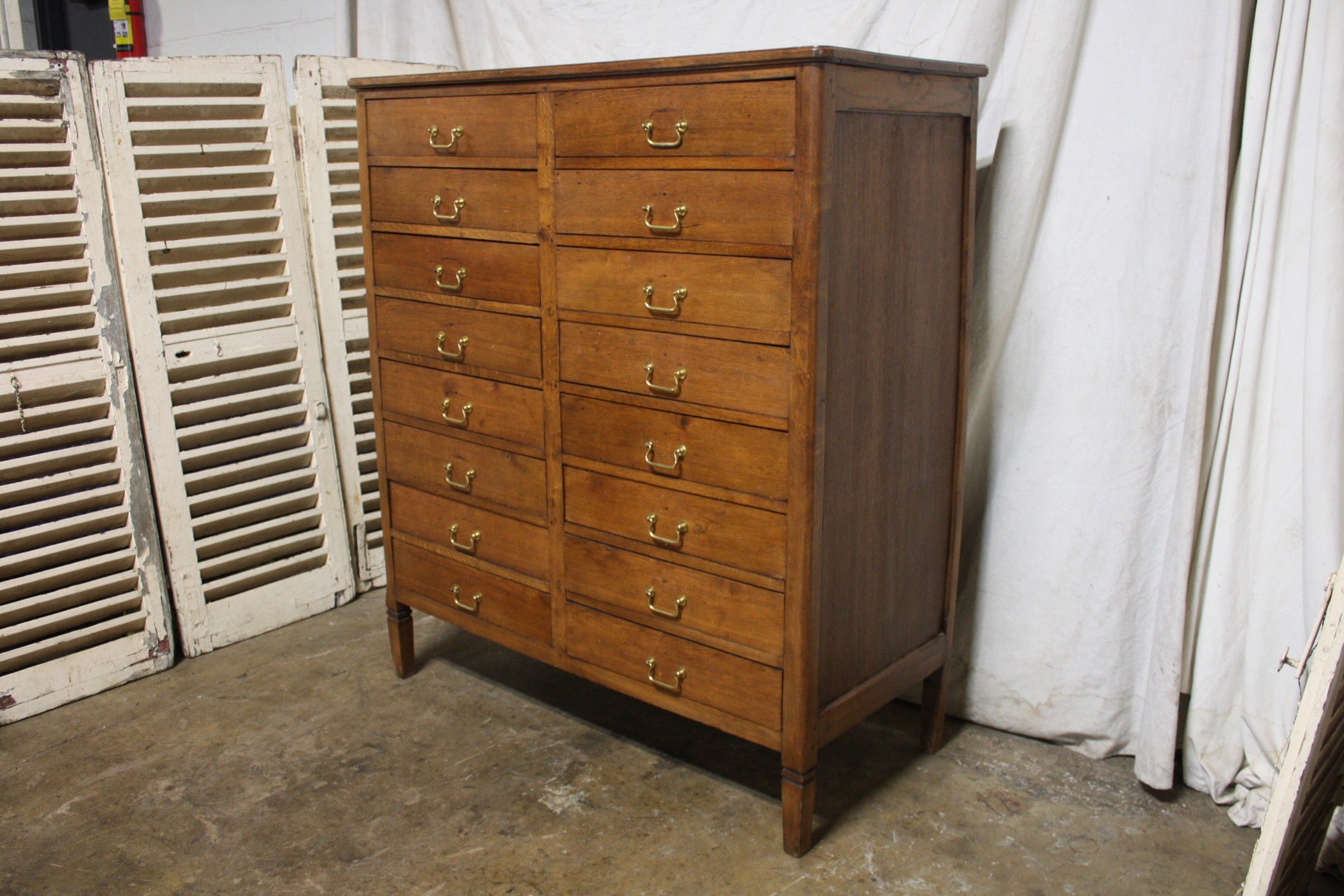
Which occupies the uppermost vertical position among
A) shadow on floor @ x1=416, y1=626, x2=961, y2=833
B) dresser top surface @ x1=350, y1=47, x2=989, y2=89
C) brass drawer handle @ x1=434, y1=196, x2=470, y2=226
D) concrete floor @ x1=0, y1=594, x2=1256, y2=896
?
dresser top surface @ x1=350, y1=47, x2=989, y2=89

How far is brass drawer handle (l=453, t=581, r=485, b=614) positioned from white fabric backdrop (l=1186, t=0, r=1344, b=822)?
57.2 inches

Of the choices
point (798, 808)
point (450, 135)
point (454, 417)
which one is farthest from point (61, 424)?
point (798, 808)

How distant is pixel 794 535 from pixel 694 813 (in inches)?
25.6

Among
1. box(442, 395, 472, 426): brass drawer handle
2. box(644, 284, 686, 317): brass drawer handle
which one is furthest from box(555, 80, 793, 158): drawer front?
box(442, 395, 472, 426): brass drawer handle

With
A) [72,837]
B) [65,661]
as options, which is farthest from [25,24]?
[72,837]

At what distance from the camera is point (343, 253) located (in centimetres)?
304

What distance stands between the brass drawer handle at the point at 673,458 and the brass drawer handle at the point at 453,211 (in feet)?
2.10

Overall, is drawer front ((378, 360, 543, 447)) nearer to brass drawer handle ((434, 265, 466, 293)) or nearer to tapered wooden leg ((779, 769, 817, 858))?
brass drawer handle ((434, 265, 466, 293))

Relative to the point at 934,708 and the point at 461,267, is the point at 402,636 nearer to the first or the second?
the point at 461,267

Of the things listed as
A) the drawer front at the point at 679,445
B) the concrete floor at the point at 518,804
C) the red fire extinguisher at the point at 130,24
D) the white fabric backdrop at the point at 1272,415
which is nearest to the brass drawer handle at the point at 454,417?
the drawer front at the point at 679,445

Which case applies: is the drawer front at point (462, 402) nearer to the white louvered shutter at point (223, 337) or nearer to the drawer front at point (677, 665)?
the drawer front at point (677, 665)

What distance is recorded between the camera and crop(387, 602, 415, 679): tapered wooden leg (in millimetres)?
2695

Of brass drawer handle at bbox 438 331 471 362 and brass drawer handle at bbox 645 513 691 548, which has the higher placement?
brass drawer handle at bbox 438 331 471 362

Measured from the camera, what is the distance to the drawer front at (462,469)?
2297 mm
